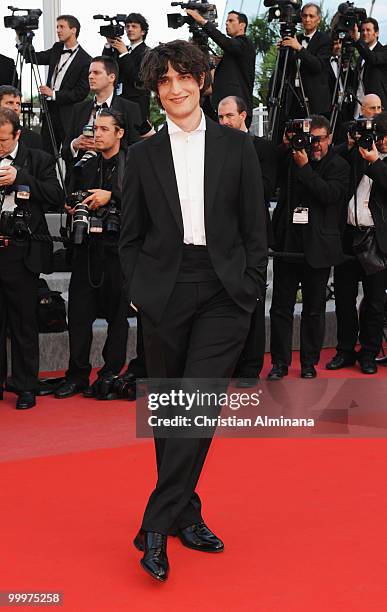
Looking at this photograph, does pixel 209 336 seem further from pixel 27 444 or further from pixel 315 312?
pixel 315 312

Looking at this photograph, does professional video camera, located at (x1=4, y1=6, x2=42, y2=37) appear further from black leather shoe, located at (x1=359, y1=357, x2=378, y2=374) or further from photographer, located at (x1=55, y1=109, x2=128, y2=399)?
black leather shoe, located at (x1=359, y1=357, x2=378, y2=374)

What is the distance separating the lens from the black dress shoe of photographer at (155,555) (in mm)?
3150

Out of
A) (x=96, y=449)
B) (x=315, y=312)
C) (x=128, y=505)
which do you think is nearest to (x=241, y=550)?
(x=128, y=505)

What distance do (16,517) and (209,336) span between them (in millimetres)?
1080

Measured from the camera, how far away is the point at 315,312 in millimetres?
6543

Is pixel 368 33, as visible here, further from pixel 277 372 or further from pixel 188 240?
pixel 188 240

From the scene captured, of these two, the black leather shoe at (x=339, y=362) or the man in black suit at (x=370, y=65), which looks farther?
the man in black suit at (x=370, y=65)

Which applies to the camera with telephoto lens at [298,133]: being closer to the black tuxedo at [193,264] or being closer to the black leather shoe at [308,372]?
the black leather shoe at [308,372]

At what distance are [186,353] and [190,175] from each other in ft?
1.85

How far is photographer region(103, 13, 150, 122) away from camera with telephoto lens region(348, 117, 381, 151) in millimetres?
2296

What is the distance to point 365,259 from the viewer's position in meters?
6.68

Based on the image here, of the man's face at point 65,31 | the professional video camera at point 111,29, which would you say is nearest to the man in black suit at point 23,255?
the professional video camera at point 111,29

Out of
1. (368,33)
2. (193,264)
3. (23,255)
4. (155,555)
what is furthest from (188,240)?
(368,33)

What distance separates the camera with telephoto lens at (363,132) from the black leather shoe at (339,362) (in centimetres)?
141
